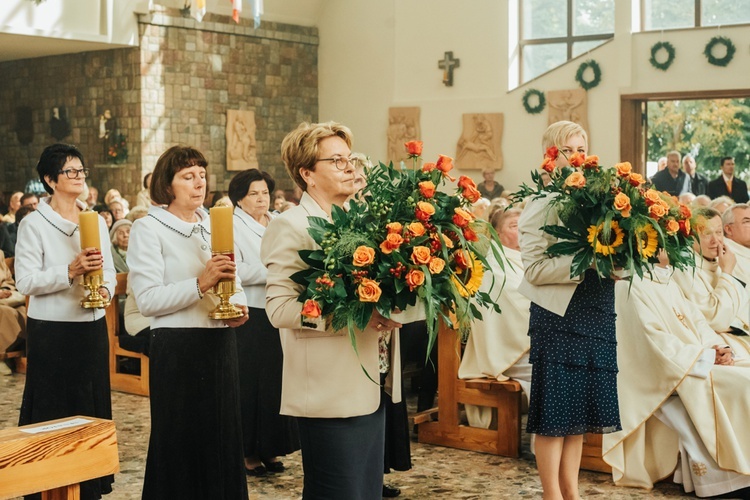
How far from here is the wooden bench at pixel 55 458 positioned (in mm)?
1792

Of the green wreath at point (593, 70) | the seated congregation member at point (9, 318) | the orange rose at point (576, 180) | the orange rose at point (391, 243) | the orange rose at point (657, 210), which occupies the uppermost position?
the green wreath at point (593, 70)

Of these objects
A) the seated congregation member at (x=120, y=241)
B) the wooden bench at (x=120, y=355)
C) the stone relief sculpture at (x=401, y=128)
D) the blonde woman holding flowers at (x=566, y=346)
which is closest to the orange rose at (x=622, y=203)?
the blonde woman holding flowers at (x=566, y=346)

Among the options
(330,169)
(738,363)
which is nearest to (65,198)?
(330,169)

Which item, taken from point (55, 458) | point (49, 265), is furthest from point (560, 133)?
point (55, 458)

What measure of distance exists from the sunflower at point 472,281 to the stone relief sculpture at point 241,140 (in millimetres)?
12806

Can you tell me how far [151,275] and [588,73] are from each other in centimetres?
1120

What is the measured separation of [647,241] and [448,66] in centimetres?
1171

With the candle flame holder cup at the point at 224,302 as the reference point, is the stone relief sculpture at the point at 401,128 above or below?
above

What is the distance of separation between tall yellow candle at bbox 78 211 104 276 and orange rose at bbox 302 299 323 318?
1.52 m

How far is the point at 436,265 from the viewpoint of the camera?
8.45 feet

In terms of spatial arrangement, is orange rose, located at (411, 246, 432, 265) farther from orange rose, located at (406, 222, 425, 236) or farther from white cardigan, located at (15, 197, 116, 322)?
white cardigan, located at (15, 197, 116, 322)

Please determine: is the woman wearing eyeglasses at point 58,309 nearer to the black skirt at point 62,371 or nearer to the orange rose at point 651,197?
Answer: the black skirt at point 62,371

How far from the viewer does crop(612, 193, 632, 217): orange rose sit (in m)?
3.52

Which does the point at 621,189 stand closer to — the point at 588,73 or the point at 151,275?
the point at 151,275
